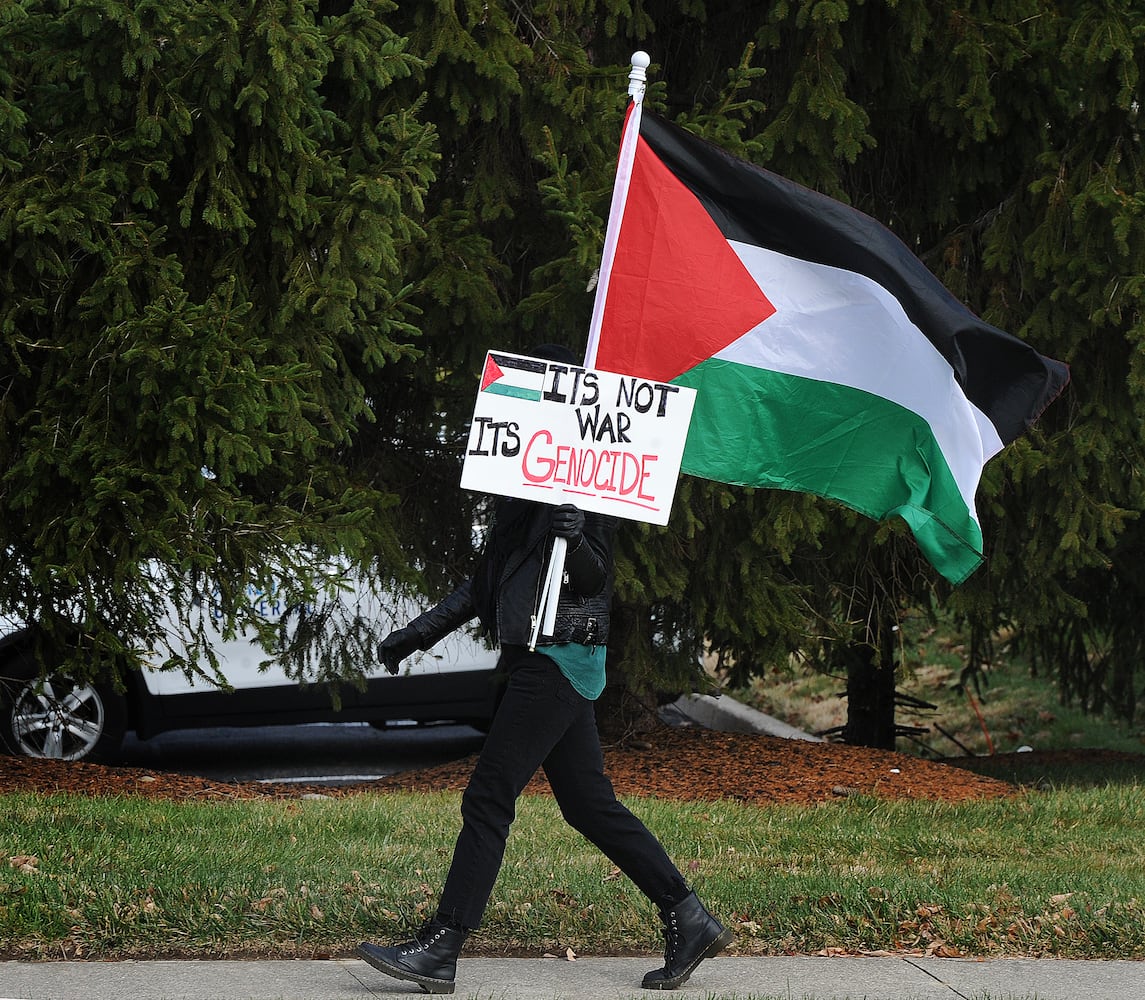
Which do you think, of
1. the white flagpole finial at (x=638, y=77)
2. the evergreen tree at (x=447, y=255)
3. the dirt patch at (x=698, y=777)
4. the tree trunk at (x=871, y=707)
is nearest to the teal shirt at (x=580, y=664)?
the white flagpole finial at (x=638, y=77)

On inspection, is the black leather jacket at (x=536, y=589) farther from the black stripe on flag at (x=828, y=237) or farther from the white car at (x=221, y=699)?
the white car at (x=221, y=699)

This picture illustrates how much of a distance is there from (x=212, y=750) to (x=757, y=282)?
22.6 feet

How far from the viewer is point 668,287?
5.32m

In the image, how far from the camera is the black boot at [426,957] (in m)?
4.40

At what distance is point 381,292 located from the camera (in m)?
6.62

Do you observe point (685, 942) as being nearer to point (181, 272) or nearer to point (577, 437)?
point (577, 437)

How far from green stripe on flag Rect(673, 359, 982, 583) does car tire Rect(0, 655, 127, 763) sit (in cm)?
487

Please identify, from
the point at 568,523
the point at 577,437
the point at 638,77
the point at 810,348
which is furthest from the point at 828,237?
the point at 568,523

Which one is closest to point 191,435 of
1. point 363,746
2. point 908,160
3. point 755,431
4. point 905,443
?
point 755,431

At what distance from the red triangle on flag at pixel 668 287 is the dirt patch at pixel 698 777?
11.3 ft

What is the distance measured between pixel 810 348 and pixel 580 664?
162 centimetres

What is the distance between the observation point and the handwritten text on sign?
4.57 meters

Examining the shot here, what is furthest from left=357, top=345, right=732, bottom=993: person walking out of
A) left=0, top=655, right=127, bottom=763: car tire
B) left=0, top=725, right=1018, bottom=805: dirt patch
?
left=0, top=655, right=127, bottom=763: car tire

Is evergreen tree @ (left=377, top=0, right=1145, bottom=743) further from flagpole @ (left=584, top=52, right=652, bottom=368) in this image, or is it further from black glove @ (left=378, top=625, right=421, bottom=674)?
black glove @ (left=378, top=625, right=421, bottom=674)
